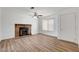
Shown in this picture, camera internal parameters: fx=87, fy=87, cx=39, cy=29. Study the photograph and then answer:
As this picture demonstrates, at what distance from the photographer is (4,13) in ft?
5.70

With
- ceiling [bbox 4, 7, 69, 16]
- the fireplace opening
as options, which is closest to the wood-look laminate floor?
the fireplace opening

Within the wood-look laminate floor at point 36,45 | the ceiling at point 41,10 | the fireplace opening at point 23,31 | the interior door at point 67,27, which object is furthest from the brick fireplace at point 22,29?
the interior door at point 67,27

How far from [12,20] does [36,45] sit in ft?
2.36

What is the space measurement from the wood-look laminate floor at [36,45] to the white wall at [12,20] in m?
0.15

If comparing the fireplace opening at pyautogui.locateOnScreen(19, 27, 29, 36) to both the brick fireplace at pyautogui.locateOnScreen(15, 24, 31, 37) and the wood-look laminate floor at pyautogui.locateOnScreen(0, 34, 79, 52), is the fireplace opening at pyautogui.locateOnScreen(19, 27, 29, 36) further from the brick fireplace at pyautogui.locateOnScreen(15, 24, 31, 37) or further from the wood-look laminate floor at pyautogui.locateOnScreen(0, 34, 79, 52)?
the wood-look laminate floor at pyautogui.locateOnScreen(0, 34, 79, 52)

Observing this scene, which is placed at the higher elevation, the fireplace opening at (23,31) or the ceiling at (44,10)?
the ceiling at (44,10)

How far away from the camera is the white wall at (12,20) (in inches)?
68.6

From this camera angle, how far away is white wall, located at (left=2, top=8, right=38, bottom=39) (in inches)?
68.6

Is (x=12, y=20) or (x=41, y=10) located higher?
(x=41, y=10)

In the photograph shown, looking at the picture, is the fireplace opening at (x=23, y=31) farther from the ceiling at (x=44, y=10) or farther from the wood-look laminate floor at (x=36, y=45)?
the ceiling at (x=44, y=10)

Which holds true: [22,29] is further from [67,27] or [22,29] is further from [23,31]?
[67,27]

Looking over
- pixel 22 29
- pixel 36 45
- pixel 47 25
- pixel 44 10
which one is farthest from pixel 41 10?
pixel 36 45

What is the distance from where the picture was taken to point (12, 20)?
1.81 m

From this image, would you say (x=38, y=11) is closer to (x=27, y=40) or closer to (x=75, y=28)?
(x=27, y=40)
